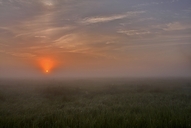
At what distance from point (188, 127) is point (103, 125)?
149 inches

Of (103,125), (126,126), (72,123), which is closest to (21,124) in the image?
(72,123)

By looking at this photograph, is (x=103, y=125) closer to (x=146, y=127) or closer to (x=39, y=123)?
(x=146, y=127)

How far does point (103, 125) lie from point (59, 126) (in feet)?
6.51

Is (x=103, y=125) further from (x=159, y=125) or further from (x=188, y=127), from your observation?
(x=188, y=127)

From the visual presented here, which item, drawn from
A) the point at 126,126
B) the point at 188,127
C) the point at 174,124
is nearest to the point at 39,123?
the point at 126,126

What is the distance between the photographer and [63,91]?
68.9ft

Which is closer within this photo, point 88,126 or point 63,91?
point 88,126

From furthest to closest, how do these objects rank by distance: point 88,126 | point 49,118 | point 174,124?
point 49,118 → point 174,124 → point 88,126

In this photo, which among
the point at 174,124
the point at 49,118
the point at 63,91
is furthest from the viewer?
the point at 63,91

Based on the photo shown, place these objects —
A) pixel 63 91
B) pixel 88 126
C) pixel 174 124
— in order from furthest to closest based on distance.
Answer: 1. pixel 63 91
2. pixel 174 124
3. pixel 88 126

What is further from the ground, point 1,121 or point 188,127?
point 1,121

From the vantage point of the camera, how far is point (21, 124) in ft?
24.1

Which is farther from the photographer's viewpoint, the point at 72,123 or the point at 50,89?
the point at 50,89

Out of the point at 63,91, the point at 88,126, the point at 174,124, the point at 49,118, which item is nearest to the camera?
the point at 88,126
